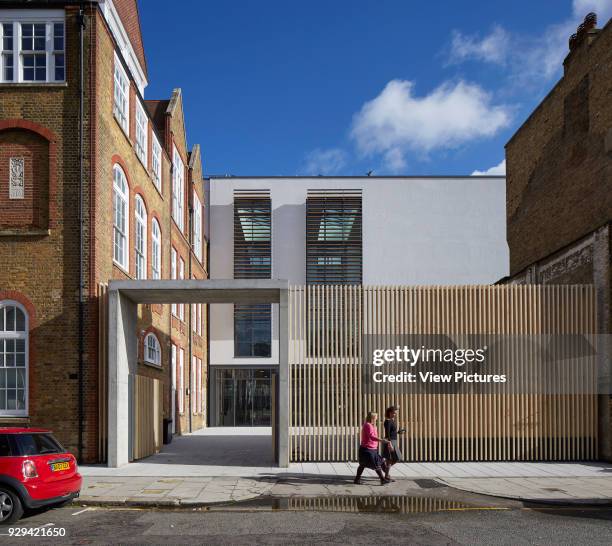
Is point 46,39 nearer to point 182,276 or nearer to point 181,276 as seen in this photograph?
point 181,276

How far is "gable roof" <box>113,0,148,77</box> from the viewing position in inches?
1001

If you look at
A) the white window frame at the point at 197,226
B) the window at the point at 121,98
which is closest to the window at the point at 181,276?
the white window frame at the point at 197,226

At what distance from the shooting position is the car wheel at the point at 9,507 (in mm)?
10070

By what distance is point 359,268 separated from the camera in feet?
125

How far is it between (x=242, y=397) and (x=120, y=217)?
756 inches

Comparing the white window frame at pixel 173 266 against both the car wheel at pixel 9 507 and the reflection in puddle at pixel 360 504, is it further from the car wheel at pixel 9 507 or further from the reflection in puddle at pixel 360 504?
the car wheel at pixel 9 507

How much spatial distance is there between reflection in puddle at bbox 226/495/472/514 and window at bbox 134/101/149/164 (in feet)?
42.9

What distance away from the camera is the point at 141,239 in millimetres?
22516

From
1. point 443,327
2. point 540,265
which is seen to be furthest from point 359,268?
point 443,327

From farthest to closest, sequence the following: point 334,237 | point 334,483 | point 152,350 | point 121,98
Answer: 1. point 334,237
2. point 152,350
3. point 121,98
4. point 334,483

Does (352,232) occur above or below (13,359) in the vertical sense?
above

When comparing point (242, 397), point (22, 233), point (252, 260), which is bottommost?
point (242, 397)

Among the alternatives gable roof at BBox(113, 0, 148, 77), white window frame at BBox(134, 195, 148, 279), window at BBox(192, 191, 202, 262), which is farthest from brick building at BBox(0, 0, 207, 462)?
window at BBox(192, 191, 202, 262)

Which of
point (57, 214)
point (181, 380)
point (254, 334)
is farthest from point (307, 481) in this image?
point (254, 334)
